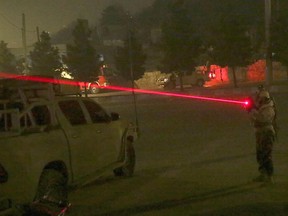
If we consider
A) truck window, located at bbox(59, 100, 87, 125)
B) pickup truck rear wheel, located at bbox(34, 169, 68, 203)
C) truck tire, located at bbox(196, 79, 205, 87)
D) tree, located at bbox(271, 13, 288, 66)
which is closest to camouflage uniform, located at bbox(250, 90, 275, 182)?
truck window, located at bbox(59, 100, 87, 125)

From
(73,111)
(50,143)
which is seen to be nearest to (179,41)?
(73,111)

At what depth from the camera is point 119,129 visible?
12422mm

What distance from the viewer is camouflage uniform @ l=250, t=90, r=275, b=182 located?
452 inches

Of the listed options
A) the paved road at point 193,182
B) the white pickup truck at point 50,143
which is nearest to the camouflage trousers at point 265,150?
the paved road at point 193,182

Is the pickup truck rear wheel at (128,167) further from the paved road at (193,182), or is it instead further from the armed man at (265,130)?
the armed man at (265,130)

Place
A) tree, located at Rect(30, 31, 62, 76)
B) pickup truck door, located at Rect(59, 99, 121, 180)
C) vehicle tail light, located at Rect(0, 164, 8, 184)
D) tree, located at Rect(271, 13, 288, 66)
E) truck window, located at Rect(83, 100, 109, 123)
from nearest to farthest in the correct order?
1. vehicle tail light, located at Rect(0, 164, 8, 184)
2. pickup truck door, located at Rect(59, 99, 121, 180)
3. truck window, located at Rect(83, 100, 109, 123)
4. tree, located at Rect(271, 13, 288, 66)
5. tree, located at Rect(30, 31, 62, 76)

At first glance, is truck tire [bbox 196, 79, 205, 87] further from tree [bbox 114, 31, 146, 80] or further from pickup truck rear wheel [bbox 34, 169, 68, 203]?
pickup truck rear wheel [bbox 34, 169, 68, 203]

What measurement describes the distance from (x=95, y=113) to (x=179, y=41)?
1850 inches

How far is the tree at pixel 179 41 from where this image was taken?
58.7 metres

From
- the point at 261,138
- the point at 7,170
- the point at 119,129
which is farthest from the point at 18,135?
the point at 261,138

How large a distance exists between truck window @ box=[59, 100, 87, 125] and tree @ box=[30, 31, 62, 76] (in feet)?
166

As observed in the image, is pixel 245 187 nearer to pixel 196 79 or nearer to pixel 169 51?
pixel 169 51

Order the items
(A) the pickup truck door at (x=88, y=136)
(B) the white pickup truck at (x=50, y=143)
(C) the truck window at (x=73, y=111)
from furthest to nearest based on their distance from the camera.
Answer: (C) the truck window at (x=73, y=111)
(A) the pickup truck door at (x=88, y=136)
(B) the white pickup truck at (x=50, y=143)

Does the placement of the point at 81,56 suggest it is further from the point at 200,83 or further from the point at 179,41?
the point at 200,83
